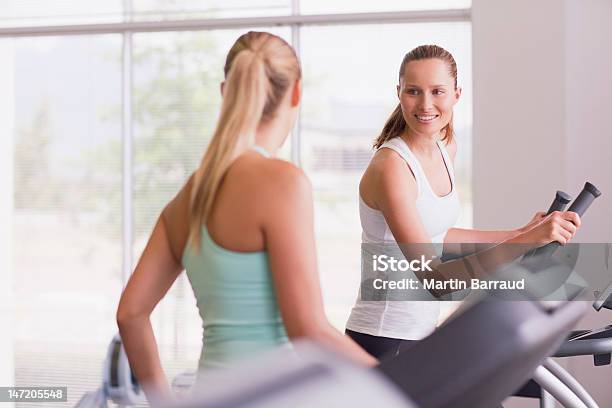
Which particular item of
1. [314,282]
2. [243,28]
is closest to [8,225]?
[243,28]

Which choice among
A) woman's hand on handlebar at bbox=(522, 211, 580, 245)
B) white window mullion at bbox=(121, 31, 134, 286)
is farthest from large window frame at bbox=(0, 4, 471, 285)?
woman's hand on handlebar at bbox=(522, 211, 580, 245)

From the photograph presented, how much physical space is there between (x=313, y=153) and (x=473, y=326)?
12.7 feet

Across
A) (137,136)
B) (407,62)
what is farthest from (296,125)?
(407,62)

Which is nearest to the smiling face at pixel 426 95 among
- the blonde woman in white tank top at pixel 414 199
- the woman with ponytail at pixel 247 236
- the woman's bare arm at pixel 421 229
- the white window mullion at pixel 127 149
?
the blonde woman in white tank top at pixel 414 199

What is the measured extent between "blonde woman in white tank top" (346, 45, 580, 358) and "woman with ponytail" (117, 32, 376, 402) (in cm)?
57

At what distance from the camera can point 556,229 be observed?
1.67 m

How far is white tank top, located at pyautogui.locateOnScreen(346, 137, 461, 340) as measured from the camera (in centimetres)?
188

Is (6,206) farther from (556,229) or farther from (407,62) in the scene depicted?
(556,229)

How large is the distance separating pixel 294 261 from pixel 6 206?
4.12 meters

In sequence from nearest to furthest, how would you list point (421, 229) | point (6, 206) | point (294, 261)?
point (294, 261), point (421, 229), point (6, 206)

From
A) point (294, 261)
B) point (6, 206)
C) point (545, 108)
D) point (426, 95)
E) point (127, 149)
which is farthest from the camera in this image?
point (6, 206)

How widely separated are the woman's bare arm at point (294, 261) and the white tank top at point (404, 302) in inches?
28.0

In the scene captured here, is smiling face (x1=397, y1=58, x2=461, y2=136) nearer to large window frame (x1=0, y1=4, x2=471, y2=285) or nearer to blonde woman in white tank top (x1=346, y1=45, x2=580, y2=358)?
blonde woman in white tank top (x1=346, y1=45, x2=580, y2=358)

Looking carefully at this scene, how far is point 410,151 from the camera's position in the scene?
1.93 meters
